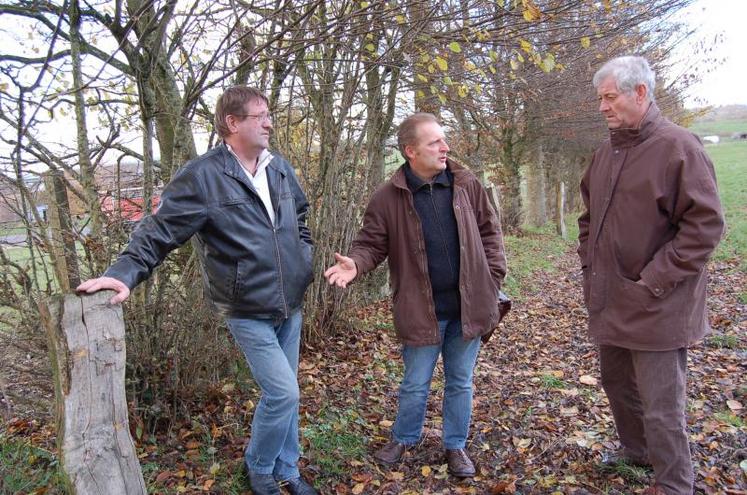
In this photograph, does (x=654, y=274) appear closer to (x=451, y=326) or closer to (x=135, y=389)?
(x=451, y=326)

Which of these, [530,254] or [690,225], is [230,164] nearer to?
[690,225]

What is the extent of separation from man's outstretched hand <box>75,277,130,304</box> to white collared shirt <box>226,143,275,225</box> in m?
0.83

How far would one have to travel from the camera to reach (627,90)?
277 centimetres

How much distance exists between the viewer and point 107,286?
2.20 m

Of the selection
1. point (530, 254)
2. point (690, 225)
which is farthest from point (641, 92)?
point (530, 254)

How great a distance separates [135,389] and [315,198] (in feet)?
8.32

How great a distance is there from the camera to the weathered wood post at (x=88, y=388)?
6.80 ft

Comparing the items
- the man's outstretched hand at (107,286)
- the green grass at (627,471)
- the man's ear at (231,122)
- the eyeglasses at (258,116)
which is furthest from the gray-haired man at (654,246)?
the man's outstretched hand at (107,286)

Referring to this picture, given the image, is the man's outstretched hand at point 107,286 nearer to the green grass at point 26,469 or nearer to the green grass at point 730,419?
the green grass at point 26,469

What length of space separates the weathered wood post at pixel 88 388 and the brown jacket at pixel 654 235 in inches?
94.6

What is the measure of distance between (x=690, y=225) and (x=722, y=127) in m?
80.5

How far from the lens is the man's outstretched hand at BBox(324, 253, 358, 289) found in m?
3.07

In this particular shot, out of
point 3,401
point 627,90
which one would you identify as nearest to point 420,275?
point 627,90

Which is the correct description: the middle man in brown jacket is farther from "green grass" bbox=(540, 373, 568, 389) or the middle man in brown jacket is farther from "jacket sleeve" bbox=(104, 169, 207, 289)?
"green grass" bbox=(540, 373, 568, 389)
